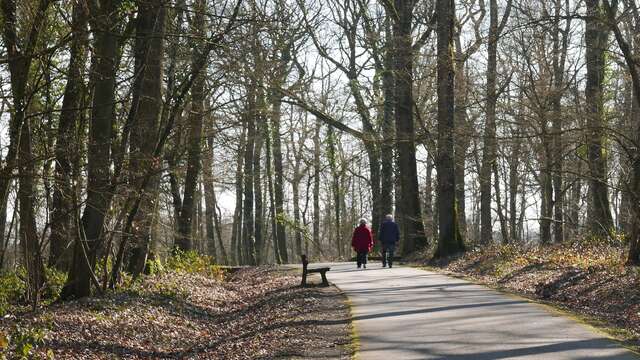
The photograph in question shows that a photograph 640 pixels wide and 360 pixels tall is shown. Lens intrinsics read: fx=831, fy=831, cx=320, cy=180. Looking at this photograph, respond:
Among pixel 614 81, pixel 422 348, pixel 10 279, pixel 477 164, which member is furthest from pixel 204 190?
pixel 422 348

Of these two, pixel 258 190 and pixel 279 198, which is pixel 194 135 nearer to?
pixel 279 198

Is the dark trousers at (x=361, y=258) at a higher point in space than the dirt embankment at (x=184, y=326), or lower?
higher

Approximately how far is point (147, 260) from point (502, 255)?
969cm

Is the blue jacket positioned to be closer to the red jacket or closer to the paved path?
the red jacket

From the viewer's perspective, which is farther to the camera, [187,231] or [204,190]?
[204,190]

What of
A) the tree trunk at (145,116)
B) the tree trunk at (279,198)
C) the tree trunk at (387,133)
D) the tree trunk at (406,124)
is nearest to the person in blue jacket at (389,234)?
the tree trunk at (406,124)

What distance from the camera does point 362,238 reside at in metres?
26.2

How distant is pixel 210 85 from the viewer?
21.9m

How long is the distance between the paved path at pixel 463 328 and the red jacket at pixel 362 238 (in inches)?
312

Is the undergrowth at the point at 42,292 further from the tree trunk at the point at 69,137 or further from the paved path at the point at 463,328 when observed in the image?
the paved path at the point at 463,328

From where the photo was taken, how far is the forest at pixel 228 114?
1322 centimetres

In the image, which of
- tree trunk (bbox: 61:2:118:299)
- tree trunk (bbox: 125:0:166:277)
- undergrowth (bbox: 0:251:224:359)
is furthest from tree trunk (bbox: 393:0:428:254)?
tree trunk (bbox: 61:2:118:299)

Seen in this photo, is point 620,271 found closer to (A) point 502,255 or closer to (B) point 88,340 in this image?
(A) point 502,255

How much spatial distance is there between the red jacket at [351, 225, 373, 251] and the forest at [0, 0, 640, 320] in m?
2.70
